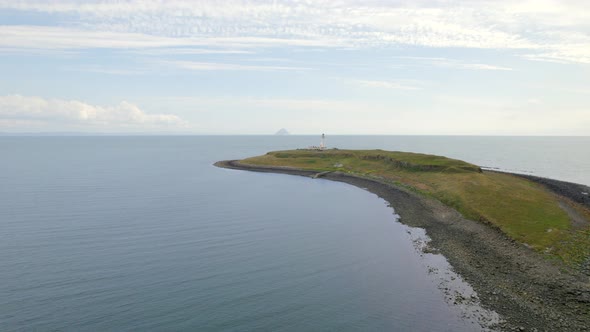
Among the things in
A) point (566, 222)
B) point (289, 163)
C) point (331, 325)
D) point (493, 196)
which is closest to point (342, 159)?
point (289, 163)

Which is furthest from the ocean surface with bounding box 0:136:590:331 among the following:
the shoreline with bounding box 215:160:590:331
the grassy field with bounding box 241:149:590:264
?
the grassy field with bounding box 241:149:590:264

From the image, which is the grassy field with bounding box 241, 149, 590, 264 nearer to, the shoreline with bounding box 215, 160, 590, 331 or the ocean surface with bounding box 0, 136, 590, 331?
the shoreline with bounding box 215, 160, 590, 331

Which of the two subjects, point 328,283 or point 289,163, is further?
point 289,163

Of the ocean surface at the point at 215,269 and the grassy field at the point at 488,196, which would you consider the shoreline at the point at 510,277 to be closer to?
the ocean surface at the point at 215,269

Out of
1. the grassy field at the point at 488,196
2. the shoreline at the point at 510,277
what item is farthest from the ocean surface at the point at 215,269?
the grassy field at the point at 488,196

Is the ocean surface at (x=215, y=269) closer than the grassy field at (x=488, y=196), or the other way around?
the ocean surface at (x=215, y=269)

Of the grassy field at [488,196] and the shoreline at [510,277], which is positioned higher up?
the grassy field at [488,196]

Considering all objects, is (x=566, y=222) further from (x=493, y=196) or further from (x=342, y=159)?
(x=342, y=159)
